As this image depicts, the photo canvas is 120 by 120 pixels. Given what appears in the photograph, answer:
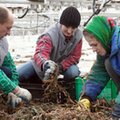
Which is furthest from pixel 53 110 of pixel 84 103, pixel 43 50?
pixel 43 50

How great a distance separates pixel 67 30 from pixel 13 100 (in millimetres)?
720

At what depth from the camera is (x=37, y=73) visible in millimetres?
2885

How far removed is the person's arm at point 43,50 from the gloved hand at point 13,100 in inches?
16.8

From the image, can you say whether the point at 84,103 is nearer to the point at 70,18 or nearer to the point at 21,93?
the point at 21,93

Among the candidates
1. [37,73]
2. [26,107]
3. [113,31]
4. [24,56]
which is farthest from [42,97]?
[24,56]

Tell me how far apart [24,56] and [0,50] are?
236cm

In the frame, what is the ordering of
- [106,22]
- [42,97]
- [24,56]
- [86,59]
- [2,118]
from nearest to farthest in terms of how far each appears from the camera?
1. [106,22]
2. [2,118]
3. [42,97]
4. [86,59]
5. [24,56]

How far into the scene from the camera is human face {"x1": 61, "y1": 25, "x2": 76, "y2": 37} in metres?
2.76

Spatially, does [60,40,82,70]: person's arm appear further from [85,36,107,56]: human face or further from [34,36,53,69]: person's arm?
[85,36,107,56]: human face

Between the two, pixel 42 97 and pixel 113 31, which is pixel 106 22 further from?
pixel 42 97

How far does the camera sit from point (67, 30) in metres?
2.77

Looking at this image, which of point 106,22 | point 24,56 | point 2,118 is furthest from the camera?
point 24,56

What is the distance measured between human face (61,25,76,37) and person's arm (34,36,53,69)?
131mm

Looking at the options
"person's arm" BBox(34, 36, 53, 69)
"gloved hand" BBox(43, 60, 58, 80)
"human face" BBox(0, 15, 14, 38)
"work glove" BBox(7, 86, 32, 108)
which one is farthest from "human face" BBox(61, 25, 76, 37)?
"work glove" BBox(7, 86, 32, 108)
